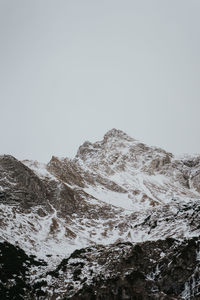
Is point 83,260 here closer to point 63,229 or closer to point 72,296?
point 72,296

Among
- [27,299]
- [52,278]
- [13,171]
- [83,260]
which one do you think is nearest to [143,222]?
[83,260]

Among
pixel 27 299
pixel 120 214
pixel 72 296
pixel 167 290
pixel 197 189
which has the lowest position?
pixel 27 299

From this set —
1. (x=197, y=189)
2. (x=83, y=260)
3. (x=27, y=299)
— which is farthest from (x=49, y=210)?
(x=197, y=189)

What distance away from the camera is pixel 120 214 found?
Answer: 82.9 metres

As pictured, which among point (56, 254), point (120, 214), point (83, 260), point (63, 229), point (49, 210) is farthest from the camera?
point (120, 214)

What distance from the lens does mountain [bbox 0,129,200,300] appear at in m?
29.9

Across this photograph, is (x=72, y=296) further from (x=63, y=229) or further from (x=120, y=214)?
(x=120, y=214)

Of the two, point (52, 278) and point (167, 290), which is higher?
point (167, 290)

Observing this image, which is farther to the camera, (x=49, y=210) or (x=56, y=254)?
(x=49, y=210)

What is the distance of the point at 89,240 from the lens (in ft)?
209

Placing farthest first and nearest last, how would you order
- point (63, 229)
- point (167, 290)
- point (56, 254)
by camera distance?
point (63, 229) < point (56, 254) < point (167, 290)

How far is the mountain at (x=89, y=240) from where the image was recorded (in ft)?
98.1

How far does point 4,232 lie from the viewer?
172ft

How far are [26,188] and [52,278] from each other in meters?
47.4
